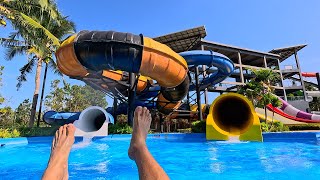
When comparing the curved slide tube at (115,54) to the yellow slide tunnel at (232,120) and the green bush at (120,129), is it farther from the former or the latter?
the green bush at (120,129)

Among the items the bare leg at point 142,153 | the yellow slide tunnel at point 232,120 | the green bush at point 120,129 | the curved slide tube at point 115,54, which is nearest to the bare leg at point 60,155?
the bare leg at point 142,153

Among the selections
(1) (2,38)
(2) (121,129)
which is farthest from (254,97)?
(1) (2,38)

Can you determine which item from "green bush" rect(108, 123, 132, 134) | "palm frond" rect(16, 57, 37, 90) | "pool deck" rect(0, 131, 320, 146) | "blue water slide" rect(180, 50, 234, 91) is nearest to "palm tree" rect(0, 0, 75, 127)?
"palm frond" rect(16, 57, 37, 90)

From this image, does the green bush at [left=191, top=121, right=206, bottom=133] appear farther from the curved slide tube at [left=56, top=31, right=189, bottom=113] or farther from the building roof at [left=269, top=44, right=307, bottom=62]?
the building roof at [left=269, top=44, right=307, bottom=62]

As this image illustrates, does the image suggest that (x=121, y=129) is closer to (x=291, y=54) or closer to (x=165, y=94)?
(x=165, y=94)

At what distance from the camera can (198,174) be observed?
378 centimetres

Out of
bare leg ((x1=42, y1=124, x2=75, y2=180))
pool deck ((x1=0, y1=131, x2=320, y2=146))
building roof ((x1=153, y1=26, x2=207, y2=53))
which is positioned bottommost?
pool deck ((x1=0, y1=131, x2=320, y2=146))

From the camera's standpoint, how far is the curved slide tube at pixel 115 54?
773 centimetres

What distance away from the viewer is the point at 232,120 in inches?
461

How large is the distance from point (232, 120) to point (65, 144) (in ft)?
35.5

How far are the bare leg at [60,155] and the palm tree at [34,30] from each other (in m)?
9.36

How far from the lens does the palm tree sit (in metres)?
10.1

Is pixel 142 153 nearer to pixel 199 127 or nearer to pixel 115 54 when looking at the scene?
pixel 115 54

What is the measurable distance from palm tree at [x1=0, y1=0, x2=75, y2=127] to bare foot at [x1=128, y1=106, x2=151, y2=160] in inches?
368
